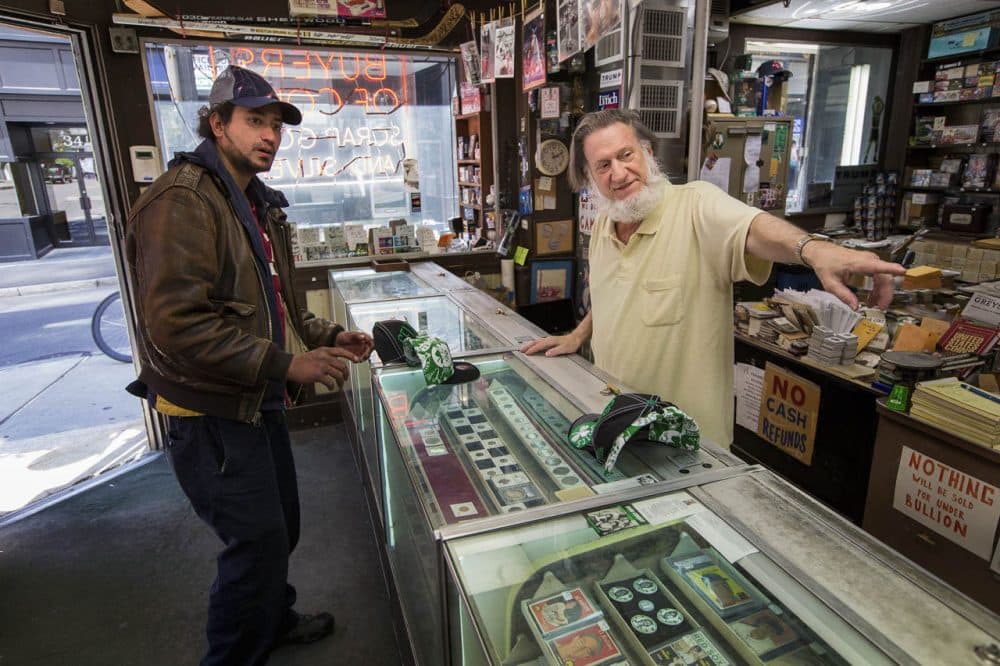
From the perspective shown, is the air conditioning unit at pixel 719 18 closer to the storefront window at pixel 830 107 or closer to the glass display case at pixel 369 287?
the storefront window at pixel 830 107

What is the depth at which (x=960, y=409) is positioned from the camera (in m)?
2.11

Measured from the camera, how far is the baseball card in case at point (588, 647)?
91 centimetres

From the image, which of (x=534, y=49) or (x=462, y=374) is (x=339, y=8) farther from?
(x=462, y=374)

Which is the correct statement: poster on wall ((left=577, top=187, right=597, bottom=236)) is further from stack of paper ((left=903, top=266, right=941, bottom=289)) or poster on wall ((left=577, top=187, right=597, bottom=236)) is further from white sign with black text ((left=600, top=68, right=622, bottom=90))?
stack of paper ((left=903, top=266, right=941, bottom=289))

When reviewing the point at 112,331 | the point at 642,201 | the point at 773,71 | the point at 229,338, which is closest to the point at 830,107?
the point at 773,71

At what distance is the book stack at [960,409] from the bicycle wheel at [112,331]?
5.33 metres

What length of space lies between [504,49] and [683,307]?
101 inches

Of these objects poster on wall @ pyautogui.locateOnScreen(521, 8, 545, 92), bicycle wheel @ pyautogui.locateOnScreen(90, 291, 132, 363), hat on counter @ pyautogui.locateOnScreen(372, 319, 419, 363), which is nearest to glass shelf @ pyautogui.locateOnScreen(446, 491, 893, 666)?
hat on counter @ pyautogui.locateOnScreen(372, 319, 419, 363)

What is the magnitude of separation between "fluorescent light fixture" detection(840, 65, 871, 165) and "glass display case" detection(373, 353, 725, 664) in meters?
6.23

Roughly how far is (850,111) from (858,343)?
4.81 metres

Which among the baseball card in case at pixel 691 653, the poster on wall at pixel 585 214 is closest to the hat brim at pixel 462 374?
the baseball card in case at pixel 691 653

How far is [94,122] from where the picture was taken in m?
3.61

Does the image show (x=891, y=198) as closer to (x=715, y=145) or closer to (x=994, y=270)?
(x=994, y=270)

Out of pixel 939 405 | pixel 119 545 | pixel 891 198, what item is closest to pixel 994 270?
pixel 891 198
